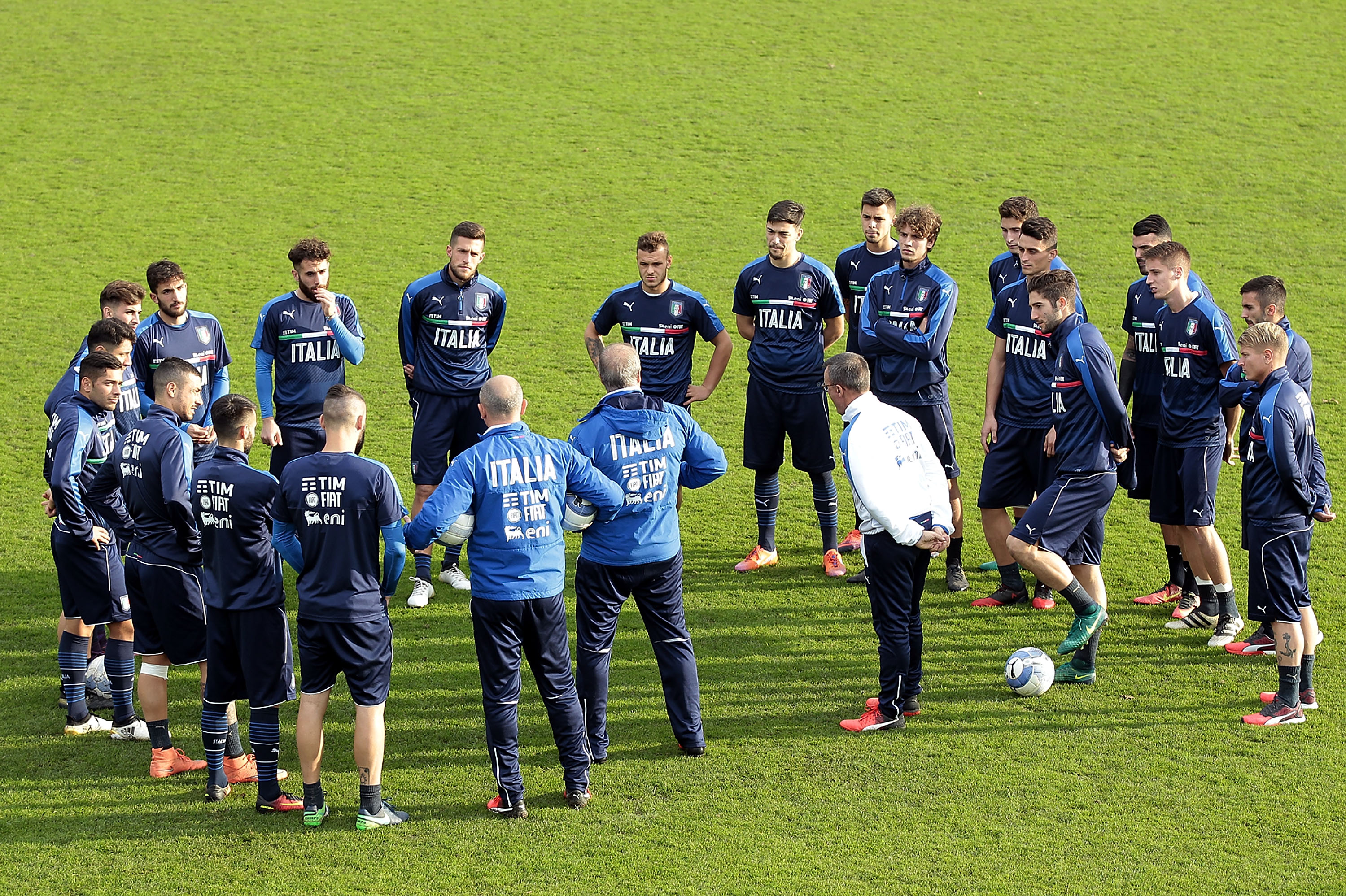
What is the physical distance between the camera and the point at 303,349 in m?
7.90

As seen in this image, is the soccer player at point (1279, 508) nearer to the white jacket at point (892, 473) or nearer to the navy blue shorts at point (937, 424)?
the white jacket at point (892, 473)

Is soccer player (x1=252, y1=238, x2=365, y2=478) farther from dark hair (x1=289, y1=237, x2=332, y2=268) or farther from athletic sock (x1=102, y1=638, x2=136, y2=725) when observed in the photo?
athletic sock (x1=102, y1=638, x2=136, y2=725)

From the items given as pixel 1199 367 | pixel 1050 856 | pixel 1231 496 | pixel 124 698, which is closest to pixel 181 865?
pixel 124 698

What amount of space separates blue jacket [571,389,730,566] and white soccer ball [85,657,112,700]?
9.61ft

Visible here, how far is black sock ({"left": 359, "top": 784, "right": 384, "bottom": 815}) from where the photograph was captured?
5.66m

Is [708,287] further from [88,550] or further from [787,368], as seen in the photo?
[88,550]

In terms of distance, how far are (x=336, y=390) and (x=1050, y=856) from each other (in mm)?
3714

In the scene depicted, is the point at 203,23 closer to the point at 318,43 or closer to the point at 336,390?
the point at 318,43

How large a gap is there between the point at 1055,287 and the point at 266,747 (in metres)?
4.65

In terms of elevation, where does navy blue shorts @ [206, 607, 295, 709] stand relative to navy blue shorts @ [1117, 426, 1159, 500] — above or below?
below

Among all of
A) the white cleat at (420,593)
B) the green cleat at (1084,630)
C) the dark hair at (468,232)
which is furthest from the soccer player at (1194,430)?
the white cleat at (420,593)

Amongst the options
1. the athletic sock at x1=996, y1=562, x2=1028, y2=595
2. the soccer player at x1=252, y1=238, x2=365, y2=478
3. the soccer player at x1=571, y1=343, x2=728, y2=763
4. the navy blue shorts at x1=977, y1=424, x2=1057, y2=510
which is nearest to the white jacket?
the soccer player at x1=571, y1=343, x2=728, y2=763

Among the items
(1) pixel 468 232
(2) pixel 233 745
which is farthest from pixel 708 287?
(2) pixel 233 745

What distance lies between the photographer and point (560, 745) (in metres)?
5.83
